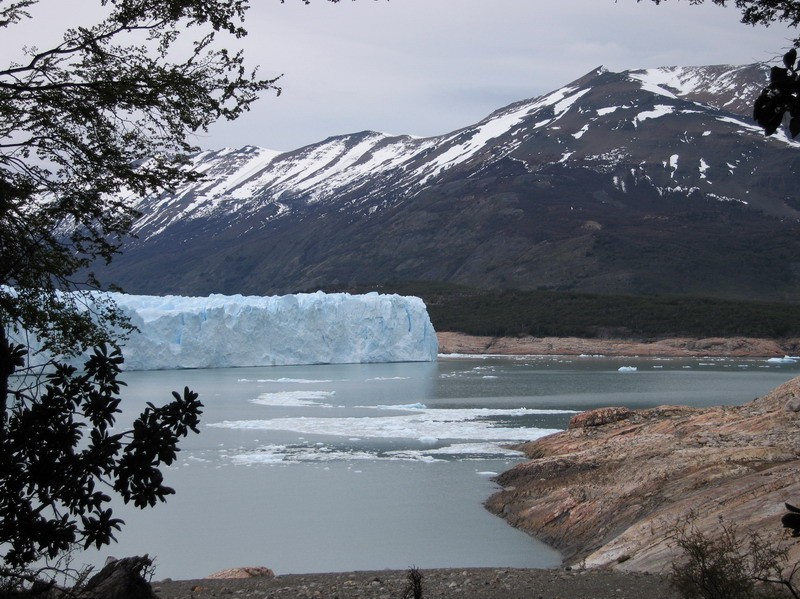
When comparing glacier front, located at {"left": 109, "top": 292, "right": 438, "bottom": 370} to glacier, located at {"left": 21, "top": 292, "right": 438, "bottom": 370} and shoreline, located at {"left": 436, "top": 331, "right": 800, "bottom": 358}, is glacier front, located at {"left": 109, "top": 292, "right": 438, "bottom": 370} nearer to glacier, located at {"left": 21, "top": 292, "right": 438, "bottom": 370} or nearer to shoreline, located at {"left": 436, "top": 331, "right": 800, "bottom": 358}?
glacier, located at {"left": 21, "top": 292, "right": 438, "bottom": 370}

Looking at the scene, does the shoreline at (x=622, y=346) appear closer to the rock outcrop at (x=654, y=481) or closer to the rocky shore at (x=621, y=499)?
the rocky shore at (x=621, y=499)

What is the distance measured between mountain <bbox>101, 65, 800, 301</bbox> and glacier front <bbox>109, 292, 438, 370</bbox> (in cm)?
3637

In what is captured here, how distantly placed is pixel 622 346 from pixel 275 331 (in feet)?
88.4

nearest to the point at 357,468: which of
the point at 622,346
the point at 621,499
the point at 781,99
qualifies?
the point at 621,499

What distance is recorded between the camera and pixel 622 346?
67750 mm

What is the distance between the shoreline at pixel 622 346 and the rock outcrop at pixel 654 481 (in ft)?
160

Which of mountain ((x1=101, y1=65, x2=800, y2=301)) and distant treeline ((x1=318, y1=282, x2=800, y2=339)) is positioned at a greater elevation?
mountain ((x1=101, y1=65, x2=800, y2=301))

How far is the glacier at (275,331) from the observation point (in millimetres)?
49344

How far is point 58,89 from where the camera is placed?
5.29m

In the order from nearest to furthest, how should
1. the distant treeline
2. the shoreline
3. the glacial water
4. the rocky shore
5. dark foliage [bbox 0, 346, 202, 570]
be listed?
dark foliage [bbox 0, 346, 202, 570] < the rocky shore < the glacial water < the shoreline < the distant treeline

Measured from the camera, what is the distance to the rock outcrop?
9.03 metres

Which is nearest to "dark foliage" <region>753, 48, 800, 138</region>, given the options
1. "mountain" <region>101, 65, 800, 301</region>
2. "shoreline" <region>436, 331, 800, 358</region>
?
"shoreline" <region>436, 331, 800, 358</region>

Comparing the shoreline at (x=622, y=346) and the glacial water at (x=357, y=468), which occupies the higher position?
the glacial water at (x=357, y=468)

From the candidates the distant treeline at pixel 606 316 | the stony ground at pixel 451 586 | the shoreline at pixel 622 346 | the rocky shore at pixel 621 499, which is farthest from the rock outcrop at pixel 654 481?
the distant treeline at pixel 606 316
